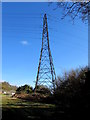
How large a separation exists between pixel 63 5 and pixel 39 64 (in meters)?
10.2

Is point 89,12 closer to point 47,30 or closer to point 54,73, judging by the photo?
point 54,73

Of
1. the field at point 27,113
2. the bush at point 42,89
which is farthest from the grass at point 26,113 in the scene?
the bush at point 42,89

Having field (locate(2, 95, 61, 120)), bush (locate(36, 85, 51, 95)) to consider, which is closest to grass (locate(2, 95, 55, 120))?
field (locate(2, 95, 61, 120))

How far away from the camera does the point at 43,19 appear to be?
53.0 feet

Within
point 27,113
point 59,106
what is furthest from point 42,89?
point 27,113

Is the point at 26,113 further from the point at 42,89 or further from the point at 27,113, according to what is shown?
the point at 42,89

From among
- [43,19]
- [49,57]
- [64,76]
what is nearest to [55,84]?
[64,76]

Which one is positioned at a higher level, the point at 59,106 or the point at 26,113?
the point at 26,113

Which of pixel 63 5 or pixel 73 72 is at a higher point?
pixel 63 5

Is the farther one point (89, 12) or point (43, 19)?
point (43, 19)

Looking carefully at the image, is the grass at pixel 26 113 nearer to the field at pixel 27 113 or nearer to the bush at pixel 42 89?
the field at pixel 27 113

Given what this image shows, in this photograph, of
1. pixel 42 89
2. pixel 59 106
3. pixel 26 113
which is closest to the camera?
pixel 26 113

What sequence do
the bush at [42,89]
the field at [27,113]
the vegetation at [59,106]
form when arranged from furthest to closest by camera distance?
the bush at [42,89], the vegetation at [59,106], the field at [27,113]

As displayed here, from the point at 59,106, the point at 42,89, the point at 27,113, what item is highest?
the point at 27,113
